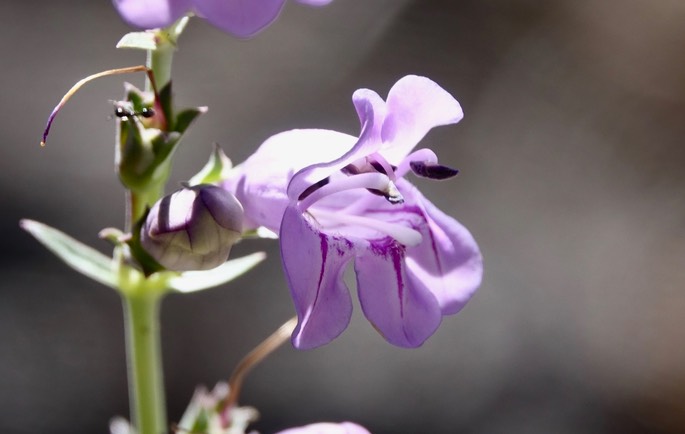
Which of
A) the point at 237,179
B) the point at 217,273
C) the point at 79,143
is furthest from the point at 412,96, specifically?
the point at 79,143

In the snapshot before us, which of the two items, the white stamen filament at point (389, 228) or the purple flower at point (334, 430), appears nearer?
the white stamen filament at point (389, 228)

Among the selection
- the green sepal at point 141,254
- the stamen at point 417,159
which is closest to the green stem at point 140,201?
the green sepal at point 141,254

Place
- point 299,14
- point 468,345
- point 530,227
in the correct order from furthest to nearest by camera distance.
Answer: point 299,14
point 530,227
point 468,345

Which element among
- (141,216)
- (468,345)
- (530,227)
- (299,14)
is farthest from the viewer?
(299,14)

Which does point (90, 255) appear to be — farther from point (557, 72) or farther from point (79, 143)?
point (557, 72)

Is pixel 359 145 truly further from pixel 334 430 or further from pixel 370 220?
pixel 334 430

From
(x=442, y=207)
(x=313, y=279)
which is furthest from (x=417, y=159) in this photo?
(x=442, y=207)

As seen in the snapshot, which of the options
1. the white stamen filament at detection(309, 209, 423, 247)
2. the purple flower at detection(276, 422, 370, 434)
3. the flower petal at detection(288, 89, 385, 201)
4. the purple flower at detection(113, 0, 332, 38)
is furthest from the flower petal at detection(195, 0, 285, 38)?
the purple flower at detection(276, 422, 370, 434)

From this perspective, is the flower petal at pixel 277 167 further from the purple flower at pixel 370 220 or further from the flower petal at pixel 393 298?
the flower petal at pixel 393 298
